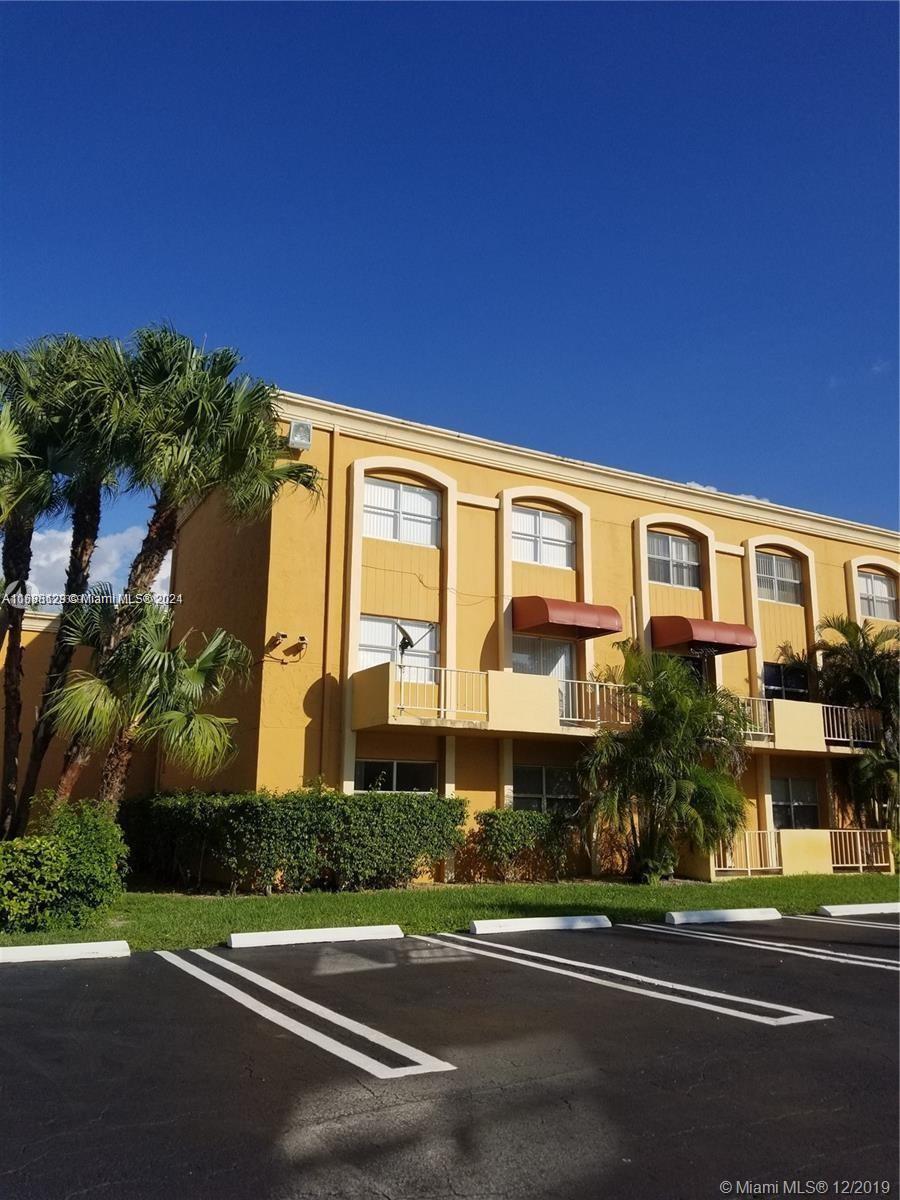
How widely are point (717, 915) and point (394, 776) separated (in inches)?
271

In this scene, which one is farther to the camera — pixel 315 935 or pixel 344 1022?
pixel 315 935

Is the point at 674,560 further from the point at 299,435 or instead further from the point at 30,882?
the point at 30,882

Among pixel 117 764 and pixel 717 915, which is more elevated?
pixel 117 764

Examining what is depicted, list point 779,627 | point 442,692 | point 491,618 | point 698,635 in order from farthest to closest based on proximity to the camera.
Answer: point 779,627
point 698,635
point 491,618
point 442,692

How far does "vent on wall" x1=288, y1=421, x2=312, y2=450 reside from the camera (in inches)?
693

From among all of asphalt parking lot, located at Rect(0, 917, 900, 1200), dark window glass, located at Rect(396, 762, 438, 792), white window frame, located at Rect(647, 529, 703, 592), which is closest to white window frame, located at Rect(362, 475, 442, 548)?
dark window glass, located at Rect(396, 762, 438, 792)

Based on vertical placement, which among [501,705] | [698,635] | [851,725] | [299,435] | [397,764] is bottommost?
[397,764]

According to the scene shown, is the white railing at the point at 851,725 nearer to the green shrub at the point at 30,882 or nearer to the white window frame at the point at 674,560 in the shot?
the white window frame at the point at 674,560

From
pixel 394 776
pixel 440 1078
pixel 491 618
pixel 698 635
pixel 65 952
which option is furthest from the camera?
pixel 698 635

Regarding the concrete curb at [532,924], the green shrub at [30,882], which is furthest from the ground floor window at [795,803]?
the green shrub at [30,882]

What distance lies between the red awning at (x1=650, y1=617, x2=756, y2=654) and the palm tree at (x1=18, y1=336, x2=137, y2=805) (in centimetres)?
1189

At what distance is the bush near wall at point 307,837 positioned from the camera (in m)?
15.0

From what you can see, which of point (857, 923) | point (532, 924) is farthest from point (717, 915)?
point (532, 924)

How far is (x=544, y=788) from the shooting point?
64.1ft
